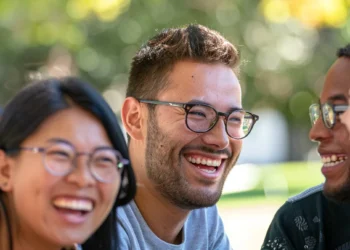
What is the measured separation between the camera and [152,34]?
48.1 feet

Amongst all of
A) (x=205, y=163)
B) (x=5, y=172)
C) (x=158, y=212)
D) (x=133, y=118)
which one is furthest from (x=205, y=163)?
(x=5, y=172)

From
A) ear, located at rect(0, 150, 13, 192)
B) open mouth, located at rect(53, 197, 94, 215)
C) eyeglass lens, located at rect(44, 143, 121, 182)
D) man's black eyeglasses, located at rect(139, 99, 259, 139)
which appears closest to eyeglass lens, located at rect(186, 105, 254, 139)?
man's black eyeglasses, located at rect(139, 99, 259, 139)

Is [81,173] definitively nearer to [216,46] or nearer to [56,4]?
[216,46]

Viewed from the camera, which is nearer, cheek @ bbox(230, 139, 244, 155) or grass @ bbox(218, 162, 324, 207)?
cheek @ bbox(230, 139, 244, 155)

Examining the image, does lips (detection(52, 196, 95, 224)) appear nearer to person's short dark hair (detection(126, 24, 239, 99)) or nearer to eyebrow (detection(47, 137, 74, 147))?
eyebrow (detection(47, 137, 74, 147))

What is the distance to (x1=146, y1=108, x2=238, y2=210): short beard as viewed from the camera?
360 centimetres

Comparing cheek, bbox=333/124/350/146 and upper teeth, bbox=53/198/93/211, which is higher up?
cheek, bbox=333/124/350/146

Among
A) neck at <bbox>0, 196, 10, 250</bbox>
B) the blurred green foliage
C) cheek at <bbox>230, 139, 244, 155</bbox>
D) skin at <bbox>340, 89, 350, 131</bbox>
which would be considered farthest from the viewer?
the blurred green foliage

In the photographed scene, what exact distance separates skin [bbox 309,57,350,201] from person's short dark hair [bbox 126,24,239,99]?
50 centimetres

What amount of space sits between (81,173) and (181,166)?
1.10 metres

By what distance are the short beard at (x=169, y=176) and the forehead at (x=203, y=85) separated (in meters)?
0.18

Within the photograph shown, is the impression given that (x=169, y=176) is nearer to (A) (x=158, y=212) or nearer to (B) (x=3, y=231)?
(A) (x=158, y=212)

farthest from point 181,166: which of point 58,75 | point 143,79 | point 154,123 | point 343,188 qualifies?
point 58,75

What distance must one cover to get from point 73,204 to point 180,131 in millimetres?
1103
